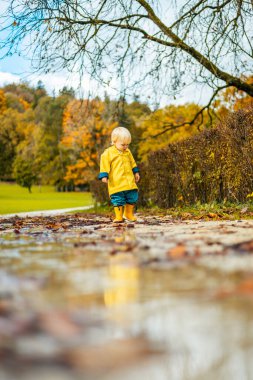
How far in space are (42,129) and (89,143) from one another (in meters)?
20.9

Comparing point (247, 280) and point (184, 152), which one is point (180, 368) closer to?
point (247, 280)

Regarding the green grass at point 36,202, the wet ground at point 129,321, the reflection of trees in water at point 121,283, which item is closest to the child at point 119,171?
the reflection of trees in water at point 121,283

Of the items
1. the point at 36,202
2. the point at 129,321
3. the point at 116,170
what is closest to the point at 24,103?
the point at 36,202

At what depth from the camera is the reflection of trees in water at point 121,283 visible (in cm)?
154

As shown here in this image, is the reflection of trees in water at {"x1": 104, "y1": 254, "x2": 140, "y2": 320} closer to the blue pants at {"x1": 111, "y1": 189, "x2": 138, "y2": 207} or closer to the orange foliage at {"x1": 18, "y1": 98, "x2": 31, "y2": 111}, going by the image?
the blue pants at {"x1": 111, "y1": 189, "x2": 138, "y2": 207}

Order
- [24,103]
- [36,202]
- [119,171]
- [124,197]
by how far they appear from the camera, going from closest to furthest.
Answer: [119,171]
[124,197]
[36,202]
[24,103]

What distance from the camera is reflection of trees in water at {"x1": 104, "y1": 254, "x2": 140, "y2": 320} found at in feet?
5.04

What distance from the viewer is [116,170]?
821 cm

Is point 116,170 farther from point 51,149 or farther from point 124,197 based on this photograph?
point 51,149

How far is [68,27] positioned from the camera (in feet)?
40.7

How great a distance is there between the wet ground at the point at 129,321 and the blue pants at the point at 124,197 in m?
5.79

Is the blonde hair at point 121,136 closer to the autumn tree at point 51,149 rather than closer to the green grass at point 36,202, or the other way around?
the green grass at point 36,202

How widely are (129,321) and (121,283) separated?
0.58m

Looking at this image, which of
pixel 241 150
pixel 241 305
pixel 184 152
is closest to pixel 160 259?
pixel 241 305
